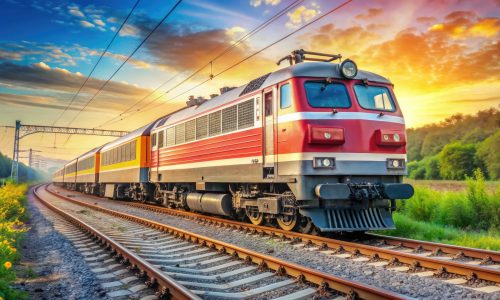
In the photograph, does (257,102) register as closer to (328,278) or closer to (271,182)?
(271,182)

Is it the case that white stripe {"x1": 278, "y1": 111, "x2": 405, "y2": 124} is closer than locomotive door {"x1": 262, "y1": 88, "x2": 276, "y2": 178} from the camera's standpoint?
Yes

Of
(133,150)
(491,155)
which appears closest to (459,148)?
(491,155)

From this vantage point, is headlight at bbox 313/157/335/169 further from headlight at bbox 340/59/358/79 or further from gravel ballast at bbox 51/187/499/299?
headlight at bbox 340/59/358/79

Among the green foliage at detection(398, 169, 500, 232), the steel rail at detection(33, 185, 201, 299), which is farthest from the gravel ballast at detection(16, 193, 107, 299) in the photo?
the green foliage at detection(398, 169, 500, 232)

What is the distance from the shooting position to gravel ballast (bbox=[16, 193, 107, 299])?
5562 millimetres

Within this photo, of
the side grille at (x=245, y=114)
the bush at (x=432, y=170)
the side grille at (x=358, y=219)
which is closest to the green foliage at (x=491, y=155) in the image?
the bush at (x=432, y=170)

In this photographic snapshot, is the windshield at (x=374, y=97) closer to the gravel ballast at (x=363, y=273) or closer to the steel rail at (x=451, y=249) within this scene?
the steel rail at (x=451, y=249)

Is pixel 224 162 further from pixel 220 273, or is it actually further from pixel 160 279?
pixel 160 279

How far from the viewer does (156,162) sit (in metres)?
17.6

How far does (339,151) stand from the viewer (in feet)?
28.3

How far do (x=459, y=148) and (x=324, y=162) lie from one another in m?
43.8

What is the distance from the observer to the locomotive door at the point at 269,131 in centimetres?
938

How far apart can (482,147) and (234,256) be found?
40.2m

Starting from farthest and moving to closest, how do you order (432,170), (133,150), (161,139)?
1. (432,170)
2. (133,150)
3. (161,139)
